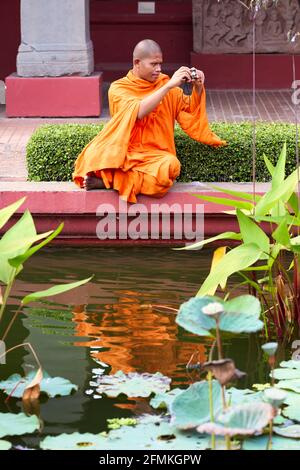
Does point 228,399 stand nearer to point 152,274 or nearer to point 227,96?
point 152,274

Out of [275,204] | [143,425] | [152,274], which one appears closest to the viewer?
[143,425]

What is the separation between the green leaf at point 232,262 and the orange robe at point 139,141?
6.99 feet

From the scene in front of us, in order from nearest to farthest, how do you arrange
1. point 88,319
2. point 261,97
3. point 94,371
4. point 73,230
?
point 94,371 < point 88,319 < point 73,230 < point 261,97

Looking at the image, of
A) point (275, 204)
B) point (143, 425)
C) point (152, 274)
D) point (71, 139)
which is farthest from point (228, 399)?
point (71, 139)

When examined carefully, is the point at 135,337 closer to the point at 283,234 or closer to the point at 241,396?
the point at 283,234

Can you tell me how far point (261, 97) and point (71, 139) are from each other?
219 inches

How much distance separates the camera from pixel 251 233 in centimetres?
613

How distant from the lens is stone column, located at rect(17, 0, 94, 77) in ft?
41.2

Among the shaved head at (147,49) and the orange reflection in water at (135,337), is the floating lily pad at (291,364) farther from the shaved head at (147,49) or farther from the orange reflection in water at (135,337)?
the shaved head at (147,49)

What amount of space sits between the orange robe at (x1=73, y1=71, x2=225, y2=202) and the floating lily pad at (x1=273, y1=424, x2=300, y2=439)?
3431 mm

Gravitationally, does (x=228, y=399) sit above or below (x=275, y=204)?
below

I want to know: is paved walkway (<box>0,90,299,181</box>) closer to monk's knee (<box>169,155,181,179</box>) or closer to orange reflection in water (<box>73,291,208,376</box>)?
monk's knee (<box>169,155,181,179</box>)

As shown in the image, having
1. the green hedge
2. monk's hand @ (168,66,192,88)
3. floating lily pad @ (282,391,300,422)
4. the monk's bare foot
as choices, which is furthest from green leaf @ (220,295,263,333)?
the green hedge

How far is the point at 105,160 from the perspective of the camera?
322 inches
